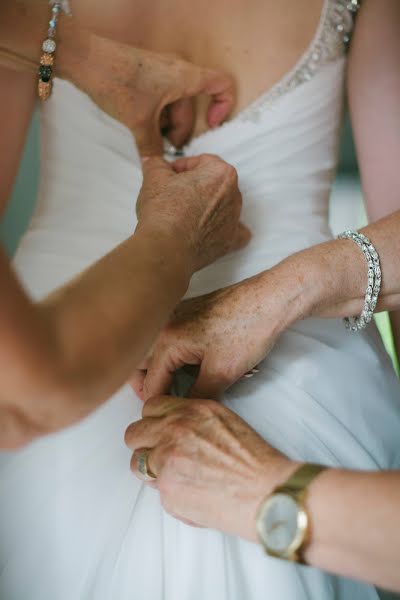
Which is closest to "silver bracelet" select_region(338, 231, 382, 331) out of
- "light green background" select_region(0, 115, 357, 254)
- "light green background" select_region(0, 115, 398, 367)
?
"light green background" select_region(0, 115, 398, 367)

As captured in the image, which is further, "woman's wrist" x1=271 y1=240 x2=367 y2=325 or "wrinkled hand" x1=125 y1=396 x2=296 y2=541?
"woman's wrist" x1=271 y1=240 x2=367 y2=325

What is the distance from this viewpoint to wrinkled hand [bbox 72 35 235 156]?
1018 mm

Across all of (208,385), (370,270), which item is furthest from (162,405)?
(370,270)

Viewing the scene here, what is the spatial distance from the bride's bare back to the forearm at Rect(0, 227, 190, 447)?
0.50m

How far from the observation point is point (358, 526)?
2.08ft

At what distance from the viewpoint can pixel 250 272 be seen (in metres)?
0.99

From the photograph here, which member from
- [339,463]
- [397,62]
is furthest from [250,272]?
[397,62]

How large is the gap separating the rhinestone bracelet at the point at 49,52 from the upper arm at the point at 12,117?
2cm

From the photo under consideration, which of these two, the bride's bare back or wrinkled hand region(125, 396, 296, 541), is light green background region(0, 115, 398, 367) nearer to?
the bride's bare back

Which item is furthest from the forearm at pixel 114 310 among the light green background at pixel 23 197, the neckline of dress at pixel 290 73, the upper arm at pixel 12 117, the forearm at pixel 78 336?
the light green background at pixel 23 197

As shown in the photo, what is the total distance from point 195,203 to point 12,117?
30 cm

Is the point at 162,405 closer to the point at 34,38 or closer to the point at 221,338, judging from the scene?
the point at 221,338

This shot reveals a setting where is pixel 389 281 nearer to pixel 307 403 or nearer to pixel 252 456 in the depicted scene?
pixel 307 403

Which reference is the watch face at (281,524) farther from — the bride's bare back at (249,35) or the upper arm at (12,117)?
the bride's bare back at (249,35)
